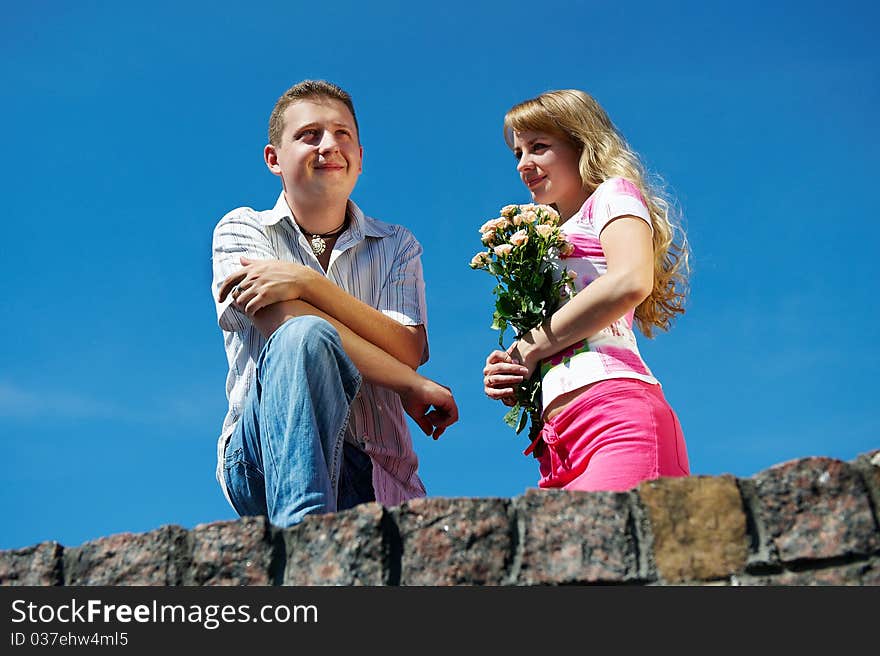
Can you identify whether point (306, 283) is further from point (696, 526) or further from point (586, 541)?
point (696, 526)

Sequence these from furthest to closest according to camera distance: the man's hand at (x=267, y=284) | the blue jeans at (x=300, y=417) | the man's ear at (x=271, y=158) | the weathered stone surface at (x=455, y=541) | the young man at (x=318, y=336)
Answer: the man's ear at (x=271, y=158) → the man's hand at (x=267, y=284) → the young man at (x=318, y=336) → the blue jeans at (x=300, y=417) → the weathered stone surface at (x=455, y=541)

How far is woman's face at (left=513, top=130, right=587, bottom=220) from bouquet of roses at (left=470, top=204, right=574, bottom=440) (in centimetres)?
29

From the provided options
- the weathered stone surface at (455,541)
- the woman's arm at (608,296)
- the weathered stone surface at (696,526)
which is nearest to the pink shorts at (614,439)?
the woman's arm at (608,296)

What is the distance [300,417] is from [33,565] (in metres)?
1.00

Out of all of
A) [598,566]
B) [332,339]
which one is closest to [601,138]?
[332,339]

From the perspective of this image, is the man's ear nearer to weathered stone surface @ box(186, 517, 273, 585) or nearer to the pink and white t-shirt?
the pink and white t-shirt

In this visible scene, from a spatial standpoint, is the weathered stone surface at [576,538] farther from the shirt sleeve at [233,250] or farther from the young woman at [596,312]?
the shirt sleeve at [233,250]

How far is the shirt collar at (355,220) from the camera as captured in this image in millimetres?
5098

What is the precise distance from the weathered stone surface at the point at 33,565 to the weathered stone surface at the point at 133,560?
0.03m

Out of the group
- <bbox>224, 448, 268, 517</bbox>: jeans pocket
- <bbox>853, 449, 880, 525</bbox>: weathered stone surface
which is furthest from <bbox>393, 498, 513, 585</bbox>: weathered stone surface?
<bbox>224, 448, 268, 517</bbox>: jeans pocket

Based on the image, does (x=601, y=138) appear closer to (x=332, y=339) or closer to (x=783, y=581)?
(x=332, y=339)
